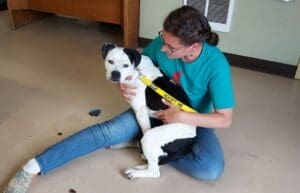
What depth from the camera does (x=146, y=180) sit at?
1467 mm

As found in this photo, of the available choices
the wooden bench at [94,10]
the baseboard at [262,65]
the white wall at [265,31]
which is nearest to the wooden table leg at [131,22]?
the wooden bench at [94,10]

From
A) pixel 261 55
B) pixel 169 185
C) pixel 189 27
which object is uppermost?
pixel 189 27

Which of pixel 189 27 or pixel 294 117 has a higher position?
pixel 189 27

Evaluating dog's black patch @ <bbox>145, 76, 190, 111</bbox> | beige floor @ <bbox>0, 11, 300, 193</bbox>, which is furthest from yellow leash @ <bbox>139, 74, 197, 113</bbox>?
beige floor @ <bbox>0, 11, 300, 193</bbox>

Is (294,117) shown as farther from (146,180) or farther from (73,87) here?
(73,87)

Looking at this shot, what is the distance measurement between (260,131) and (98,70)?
47.6 inches

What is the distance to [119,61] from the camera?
1.33 metres

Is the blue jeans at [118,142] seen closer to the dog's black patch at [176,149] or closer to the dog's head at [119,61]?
the dog's black patch at [176,149]

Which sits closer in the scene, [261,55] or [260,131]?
[260,131]

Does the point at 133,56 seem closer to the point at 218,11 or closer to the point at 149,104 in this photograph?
the point at 149,104

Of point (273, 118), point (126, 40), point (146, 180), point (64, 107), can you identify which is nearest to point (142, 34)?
point (126, 40)

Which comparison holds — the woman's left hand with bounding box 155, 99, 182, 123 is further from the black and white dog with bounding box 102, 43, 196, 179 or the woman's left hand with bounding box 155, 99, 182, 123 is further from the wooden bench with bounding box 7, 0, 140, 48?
the wooden bench with bounding box 7, 0, 140, 48

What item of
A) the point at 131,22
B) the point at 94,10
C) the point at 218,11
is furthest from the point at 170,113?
the point at 94,10

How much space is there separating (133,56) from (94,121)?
25.8 inches
